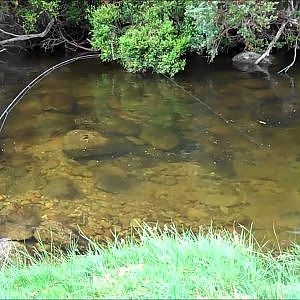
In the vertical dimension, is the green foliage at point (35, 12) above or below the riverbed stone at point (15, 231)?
above

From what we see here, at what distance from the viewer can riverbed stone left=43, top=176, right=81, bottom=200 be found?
6301 mm

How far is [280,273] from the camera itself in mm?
3658

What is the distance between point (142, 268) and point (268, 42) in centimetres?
861

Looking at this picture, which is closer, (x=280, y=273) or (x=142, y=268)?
(x=142, y=268)

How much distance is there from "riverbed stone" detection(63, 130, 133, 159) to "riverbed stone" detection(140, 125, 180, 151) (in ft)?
1.15

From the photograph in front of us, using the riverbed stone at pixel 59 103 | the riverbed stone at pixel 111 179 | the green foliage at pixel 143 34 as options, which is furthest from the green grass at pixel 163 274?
the green foliage at pixel 143 34

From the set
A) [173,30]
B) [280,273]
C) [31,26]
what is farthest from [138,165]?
[31,26]

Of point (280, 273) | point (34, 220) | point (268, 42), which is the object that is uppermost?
point (268, 42)

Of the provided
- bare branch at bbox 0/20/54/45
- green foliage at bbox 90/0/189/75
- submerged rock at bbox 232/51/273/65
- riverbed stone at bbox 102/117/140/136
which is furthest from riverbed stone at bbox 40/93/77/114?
submerged rock at bbox 232/51/273/65

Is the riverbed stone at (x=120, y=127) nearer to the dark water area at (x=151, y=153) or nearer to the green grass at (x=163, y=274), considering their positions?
the dark water area at (x=151, y=153)

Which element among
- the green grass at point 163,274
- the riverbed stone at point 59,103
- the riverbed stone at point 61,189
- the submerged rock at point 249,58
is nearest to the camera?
the green grass at point 163,274

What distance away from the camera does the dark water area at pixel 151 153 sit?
19.1 feet

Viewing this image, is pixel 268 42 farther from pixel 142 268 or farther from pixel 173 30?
pixel 142 268

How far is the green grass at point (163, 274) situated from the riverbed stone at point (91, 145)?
3404 mm
